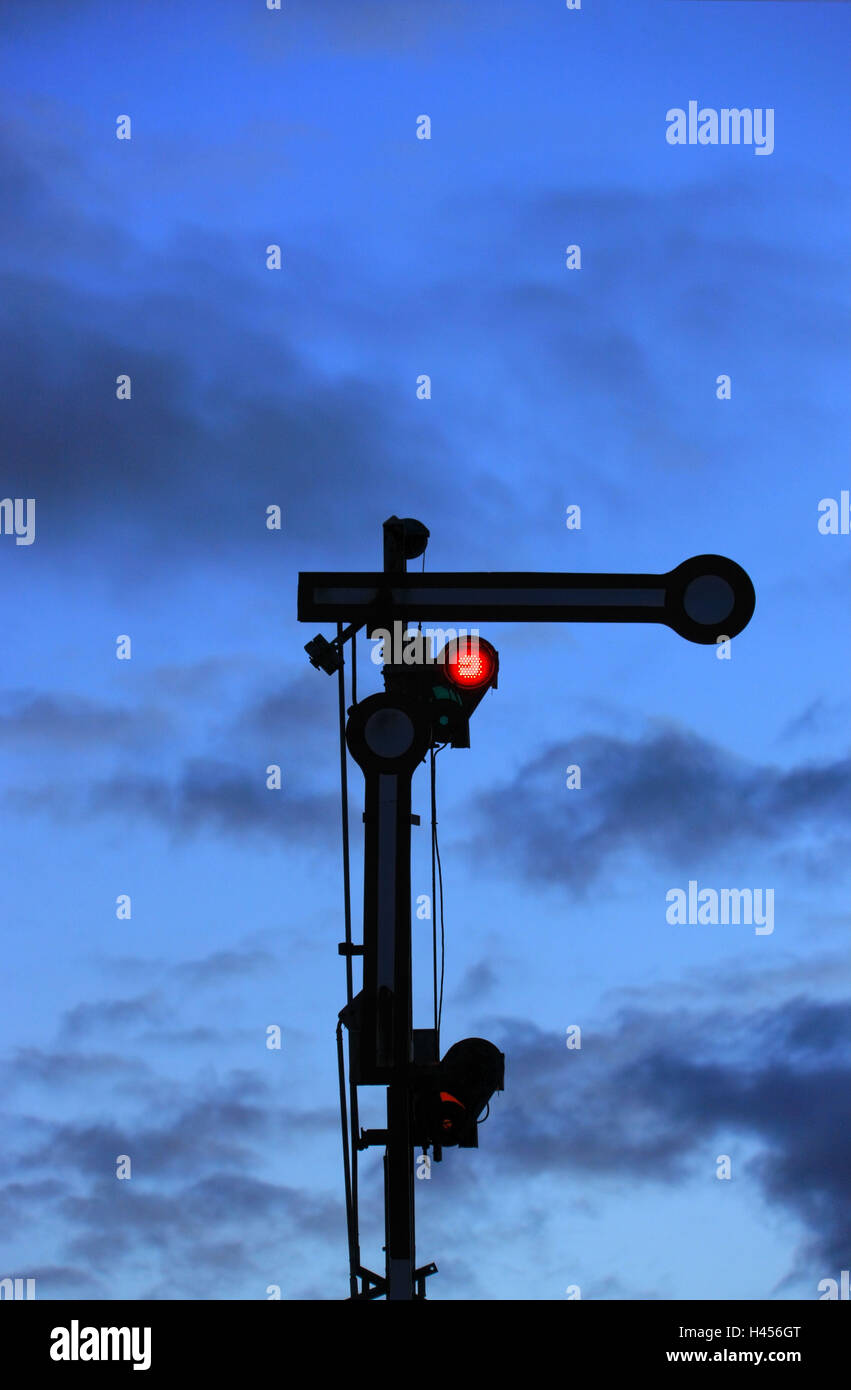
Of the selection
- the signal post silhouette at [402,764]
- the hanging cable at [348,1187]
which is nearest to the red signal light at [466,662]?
the signal post silhouette at [402,764]

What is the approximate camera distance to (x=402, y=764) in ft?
20.6

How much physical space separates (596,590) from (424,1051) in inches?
87.1

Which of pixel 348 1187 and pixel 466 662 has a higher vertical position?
pixel 466 662

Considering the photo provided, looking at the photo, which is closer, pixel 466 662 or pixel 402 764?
pixel 402 764

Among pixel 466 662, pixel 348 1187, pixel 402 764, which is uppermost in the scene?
pixel 466 662

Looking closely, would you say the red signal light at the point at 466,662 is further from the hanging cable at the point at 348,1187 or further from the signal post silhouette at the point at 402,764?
the hanging cable at the point at 348,1187

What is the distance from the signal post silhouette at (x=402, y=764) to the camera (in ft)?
20.7

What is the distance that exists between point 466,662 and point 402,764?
3.71 feet

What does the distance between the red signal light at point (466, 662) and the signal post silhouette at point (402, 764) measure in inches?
8.2
